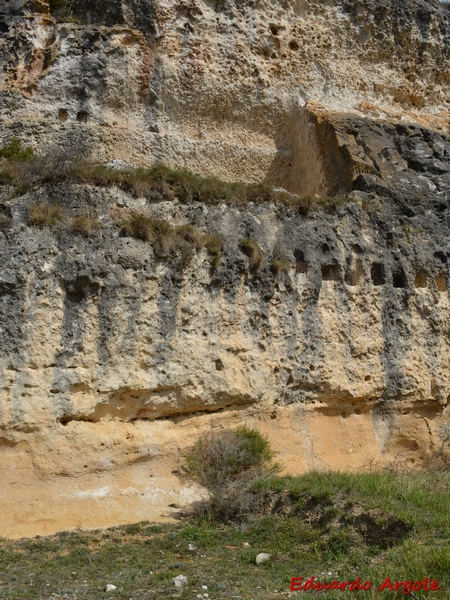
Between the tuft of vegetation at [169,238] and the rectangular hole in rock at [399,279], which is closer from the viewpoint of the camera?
the tuft of vegetation at [169,238]

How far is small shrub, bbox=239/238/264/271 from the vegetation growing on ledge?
2.55ft

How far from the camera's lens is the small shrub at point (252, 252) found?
9420 mm

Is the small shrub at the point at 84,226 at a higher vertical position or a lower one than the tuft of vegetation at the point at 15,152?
lower

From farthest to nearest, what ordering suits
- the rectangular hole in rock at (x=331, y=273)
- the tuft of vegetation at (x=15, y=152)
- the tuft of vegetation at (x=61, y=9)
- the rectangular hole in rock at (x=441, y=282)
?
the tuft of vegetation at (x=61, y=9) < the tuft of vegetation at (x=15, y=152) < the rectangular hole in rock at (x=441, y=282) < the rectangular hole in rock at (x=331, y=273)

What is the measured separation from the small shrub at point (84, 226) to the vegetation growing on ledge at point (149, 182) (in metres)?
0.78

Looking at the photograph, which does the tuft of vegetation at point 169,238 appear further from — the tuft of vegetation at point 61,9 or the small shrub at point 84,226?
the tuft of vegetation at point 61,9

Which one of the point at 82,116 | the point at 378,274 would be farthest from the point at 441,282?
the point at 82,116

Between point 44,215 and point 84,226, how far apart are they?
52cm

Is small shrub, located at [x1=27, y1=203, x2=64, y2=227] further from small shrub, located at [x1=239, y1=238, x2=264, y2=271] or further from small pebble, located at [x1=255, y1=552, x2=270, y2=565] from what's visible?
small pebble, located at [x1=255, y1=552, x2=270, y2=565]

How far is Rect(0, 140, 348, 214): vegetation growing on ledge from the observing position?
9.15 m

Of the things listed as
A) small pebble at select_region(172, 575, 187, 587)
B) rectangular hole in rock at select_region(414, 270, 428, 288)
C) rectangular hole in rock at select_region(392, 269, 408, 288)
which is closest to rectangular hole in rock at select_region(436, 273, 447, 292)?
rectangular hole in rock at select_region(414, 270, 428, 288)

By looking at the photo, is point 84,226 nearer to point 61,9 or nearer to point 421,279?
point 421,279

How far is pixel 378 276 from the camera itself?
1028 cm

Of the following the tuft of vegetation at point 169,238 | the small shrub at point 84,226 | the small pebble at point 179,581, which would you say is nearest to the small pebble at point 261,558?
the small pebble at point 179,581
